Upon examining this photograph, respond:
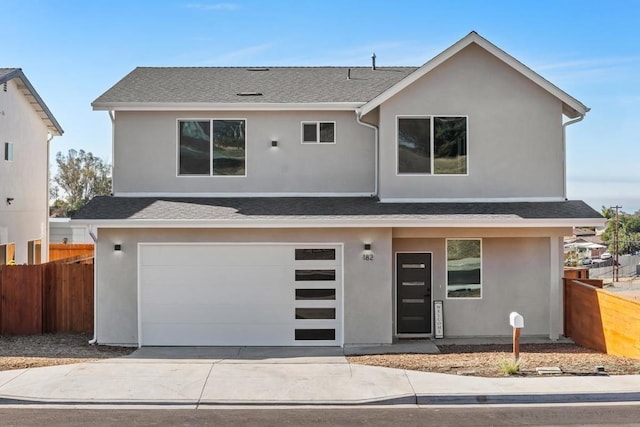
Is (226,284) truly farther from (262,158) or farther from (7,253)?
(7,253)

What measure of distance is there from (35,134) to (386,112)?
45.4 ft

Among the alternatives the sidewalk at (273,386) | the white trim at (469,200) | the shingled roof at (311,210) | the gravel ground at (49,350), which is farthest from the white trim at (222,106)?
the sidewalk at (273,386)

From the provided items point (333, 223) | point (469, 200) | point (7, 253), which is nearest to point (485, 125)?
point (469, 200)

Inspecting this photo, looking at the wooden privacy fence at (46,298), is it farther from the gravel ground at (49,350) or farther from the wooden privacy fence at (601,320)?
the wooden privacy fence at (601,320)

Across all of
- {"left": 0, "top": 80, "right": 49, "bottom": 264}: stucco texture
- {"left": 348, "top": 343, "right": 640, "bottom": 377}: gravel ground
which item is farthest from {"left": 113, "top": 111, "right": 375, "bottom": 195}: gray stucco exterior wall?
{"left": 0, "top": 80, "right": 49, "bottom": 264}: stucco texture

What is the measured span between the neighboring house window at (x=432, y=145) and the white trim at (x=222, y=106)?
1.42m

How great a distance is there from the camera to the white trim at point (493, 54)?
14.5 meters

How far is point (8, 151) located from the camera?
19672 mm

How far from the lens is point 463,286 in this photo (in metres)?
14.9

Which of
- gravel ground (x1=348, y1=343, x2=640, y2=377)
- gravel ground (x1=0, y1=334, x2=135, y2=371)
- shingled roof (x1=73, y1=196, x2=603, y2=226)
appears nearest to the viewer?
gravel ground (x1=348, y1=343, x2=640, y2=377)

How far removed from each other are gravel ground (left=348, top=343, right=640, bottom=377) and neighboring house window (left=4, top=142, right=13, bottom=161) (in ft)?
43.3

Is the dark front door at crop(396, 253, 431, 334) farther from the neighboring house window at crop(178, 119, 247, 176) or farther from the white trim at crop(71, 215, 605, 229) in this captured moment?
the neighboring house window at crop(178, 119, 247, 176)

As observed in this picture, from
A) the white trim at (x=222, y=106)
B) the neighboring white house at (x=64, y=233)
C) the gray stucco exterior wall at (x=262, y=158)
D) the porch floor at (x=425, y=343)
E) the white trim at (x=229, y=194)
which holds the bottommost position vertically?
the porch floor at (x=425, y=343)

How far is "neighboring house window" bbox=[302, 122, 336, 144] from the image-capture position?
15.7 meters
